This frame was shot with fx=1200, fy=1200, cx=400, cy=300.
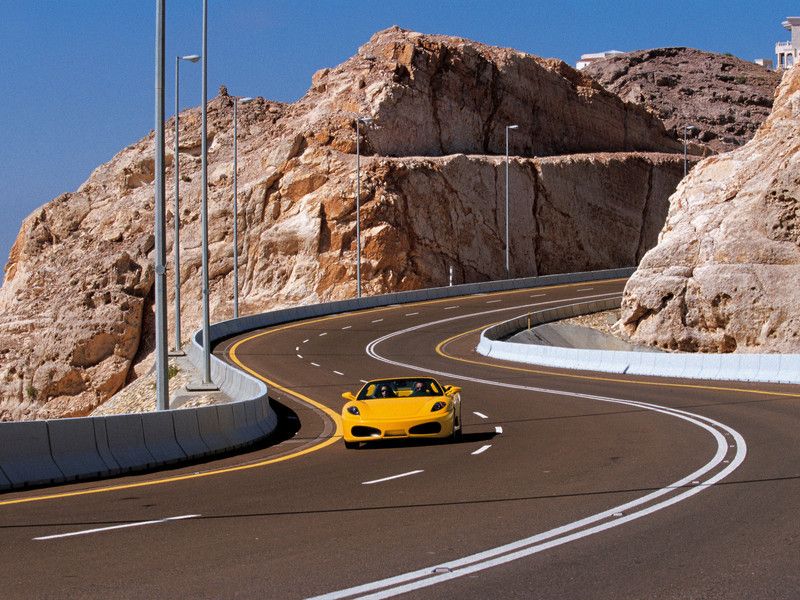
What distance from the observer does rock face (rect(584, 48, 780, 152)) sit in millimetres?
131375

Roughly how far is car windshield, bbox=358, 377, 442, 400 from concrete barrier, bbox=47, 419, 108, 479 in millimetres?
5450

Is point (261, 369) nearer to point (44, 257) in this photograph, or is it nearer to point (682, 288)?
point (682, 288)

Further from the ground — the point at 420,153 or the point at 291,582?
the point at 420,153

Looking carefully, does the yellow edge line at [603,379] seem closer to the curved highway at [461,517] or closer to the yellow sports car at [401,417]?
the curved highway at [461,517]

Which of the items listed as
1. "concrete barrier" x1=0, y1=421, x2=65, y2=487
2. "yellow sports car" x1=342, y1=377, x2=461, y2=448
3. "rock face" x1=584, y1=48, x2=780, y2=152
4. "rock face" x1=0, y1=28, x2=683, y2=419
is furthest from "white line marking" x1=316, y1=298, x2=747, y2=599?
"rock face" x1=584, y1=48, x2=780, y2=152

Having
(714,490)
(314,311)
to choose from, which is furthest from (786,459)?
(314,311)

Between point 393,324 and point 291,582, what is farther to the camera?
point 393,324

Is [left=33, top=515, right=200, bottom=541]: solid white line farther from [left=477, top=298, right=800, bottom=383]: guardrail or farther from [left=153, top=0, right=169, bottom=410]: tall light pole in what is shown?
[left=477, top=298, right=800, bottom=383]: guardrail

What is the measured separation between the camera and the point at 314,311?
66.6 meters

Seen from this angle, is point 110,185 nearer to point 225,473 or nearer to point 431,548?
point 225,473

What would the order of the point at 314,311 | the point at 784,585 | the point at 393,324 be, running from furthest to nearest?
the point at 314,311 < the point at 393,324 < the point at 784,585

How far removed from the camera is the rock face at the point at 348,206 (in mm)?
80375

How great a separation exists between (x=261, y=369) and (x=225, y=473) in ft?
80.4

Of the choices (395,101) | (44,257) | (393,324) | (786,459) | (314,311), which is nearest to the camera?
(786,459)
